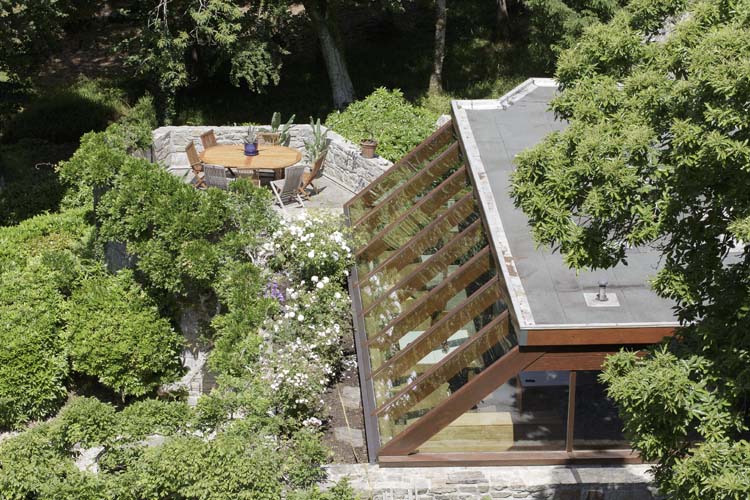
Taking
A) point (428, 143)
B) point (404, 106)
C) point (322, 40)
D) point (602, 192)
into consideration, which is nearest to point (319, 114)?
point (322, 40)

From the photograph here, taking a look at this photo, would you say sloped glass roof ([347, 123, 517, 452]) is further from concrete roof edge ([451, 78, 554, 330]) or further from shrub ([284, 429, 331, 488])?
shrub ([284, 429, 331, 488])

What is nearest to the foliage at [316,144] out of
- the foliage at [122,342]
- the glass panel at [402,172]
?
the glass panel at [402,172]

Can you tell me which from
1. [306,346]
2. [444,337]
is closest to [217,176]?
[306,346]

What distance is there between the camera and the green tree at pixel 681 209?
6.37 meters

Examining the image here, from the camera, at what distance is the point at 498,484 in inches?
364

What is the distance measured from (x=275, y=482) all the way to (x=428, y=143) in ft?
23.8

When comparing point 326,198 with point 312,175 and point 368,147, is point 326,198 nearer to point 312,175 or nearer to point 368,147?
point 312,175

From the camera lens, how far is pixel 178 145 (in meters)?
19.7

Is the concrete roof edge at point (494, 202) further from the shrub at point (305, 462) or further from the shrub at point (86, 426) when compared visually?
the shrub at point (86, 426)

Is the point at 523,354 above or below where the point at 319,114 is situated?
above

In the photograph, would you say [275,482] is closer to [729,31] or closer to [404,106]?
[729,31]

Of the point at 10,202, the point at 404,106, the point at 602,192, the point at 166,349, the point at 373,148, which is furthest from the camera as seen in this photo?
the point at 10,202

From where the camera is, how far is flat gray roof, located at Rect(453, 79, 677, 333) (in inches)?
360

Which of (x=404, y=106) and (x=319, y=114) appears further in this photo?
(x=319, y=114)
